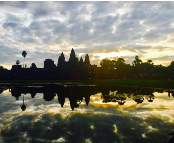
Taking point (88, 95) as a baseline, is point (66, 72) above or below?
above

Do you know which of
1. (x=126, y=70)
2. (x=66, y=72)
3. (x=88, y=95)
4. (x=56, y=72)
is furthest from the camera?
(x=126, y=70)

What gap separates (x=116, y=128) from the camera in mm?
8391

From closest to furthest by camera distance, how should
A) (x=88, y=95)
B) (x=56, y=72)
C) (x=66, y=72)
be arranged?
(x=88, y=95) < (x=66, y=72) < (x=56, y=72)

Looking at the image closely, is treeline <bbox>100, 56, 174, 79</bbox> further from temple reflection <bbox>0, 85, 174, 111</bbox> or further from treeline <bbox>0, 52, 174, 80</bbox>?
temple reflection <bbox>0, 85, 174, 111</bbox>

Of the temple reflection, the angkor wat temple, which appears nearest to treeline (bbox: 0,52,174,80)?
the angkor wat temple

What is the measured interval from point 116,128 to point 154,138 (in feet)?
6.54

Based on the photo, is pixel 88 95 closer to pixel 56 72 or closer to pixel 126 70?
pixel 56 72

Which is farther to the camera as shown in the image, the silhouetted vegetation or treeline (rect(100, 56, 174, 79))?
treeline (rect(100, 56, 174, 79))

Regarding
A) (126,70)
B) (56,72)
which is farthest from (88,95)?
(126,70)

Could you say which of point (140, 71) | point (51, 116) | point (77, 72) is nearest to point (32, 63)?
point (77, 72)

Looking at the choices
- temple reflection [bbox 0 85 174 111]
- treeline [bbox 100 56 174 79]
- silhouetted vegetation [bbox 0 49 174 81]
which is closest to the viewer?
temple reflection [bbox 0 85 174 111]

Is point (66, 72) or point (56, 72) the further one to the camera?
point (56, 72)

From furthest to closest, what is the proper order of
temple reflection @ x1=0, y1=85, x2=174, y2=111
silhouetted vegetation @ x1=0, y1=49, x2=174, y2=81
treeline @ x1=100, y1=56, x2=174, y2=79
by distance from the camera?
1. treeline @ x1=100, y1=56, x2=174, y2=79
2. silhouetted vegetation @ x1=0, y1=49, x2=174, y2=81
3. temple reflection @ x1=0, y1=85, x2=174, y2=111

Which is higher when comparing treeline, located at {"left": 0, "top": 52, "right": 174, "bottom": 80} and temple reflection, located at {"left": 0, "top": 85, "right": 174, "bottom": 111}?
treeline, located at {"left": 0, "top": 52, "right": 174, "bottom": 80}
